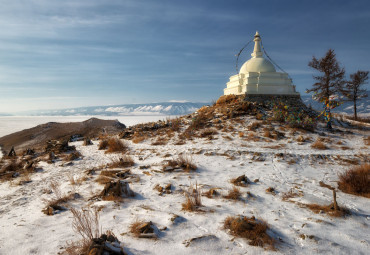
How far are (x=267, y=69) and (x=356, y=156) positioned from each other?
1149 centimetres

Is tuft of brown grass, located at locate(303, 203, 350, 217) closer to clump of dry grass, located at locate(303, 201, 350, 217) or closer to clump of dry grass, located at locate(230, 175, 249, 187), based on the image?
clump of dry grass, located at locate(303, 201, 350, 217)

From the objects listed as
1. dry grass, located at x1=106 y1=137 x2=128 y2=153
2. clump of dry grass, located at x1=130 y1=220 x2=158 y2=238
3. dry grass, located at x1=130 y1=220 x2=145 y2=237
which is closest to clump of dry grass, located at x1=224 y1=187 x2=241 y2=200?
clump of dry grass, located at x1=130 y1=220 x2=158 y2=238

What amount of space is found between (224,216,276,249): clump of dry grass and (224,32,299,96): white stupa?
15002 millimetres

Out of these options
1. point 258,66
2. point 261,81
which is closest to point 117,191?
point 261,81

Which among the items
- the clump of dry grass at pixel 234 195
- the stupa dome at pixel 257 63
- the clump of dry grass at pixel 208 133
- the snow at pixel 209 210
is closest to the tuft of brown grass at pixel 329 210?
the snow at pixel 209 210

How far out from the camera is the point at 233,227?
3576mm

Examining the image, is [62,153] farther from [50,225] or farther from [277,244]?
[277,244]

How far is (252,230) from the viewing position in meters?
3.49

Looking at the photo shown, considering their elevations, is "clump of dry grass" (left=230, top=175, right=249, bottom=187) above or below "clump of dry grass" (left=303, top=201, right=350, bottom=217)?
above

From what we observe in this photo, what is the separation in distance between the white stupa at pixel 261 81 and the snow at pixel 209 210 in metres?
9.53

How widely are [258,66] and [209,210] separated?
55.7 ft

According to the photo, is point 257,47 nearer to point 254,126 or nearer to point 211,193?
point 254,126

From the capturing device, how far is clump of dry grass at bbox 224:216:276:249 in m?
3.24

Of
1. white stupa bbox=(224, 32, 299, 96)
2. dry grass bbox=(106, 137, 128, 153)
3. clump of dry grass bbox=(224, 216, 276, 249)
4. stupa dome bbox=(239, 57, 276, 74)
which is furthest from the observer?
stupa dome bbox=(239, 57, 276, 74)
